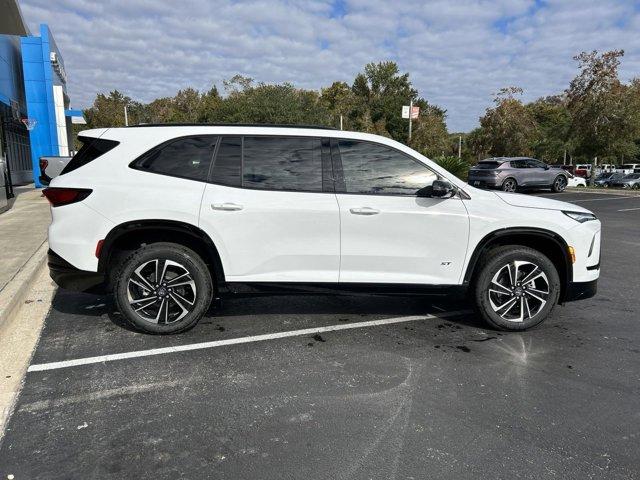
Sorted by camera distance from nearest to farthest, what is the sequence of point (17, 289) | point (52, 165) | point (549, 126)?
point (17, 289) < point (52, 165) < point (549, 126)

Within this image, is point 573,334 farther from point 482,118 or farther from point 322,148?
point 482,118

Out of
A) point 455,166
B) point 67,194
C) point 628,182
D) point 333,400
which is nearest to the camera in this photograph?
point 333,400

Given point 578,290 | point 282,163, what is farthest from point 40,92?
point 578,290

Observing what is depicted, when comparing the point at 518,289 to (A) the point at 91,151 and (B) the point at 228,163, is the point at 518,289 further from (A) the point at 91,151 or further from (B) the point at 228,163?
(A) the point at 91,151

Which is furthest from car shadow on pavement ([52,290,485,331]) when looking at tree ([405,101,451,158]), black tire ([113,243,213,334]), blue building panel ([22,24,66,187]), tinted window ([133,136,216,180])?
tree ([405,101,451,158])

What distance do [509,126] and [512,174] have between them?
17.3m

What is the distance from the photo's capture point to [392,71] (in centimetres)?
7331

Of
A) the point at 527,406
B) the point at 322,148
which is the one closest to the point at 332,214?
the point at 322,148

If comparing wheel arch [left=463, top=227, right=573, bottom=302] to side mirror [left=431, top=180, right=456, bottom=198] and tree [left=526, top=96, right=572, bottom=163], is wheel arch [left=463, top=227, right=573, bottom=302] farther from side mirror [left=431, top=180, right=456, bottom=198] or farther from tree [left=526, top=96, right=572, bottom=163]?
tree [left=526, top=96, right=572, bottom=163]

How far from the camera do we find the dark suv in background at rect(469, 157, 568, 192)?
20.2m

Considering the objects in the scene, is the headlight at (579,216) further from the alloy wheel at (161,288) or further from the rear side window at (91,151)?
the rear side window at (91,151)

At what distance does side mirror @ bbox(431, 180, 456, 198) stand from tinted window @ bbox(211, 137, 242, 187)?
5.56 ft

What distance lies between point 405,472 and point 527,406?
1.16m

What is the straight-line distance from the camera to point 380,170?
441 cm
